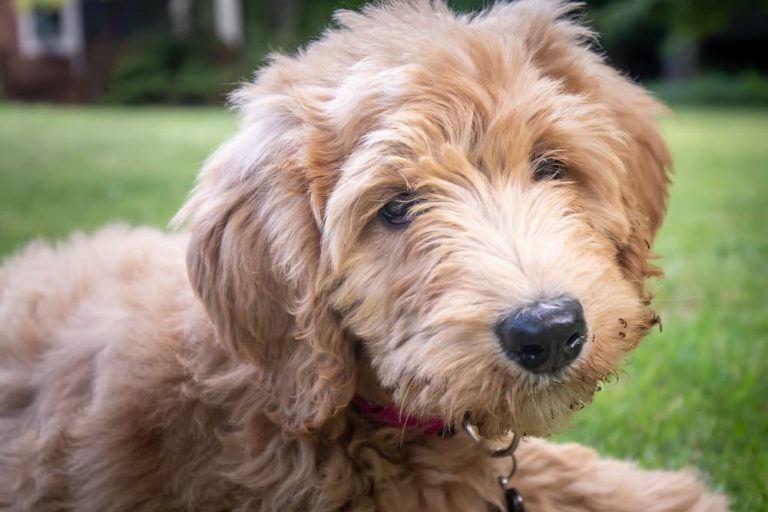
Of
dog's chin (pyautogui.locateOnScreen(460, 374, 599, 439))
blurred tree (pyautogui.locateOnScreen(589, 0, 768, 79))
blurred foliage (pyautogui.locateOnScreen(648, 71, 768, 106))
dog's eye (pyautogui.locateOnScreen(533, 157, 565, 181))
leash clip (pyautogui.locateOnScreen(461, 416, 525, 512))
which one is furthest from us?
blurred foliage (pyautogui.locateOnScreen(648, 71, 768, 106))

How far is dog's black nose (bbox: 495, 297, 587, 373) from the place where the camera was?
2.28 meters

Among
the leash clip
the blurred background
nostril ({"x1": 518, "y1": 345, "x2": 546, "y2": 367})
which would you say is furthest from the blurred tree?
nostril ({"x1": 518, "y1": 345, "x2": 546, "y2": 367})

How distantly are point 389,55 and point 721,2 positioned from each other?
7.78 meters

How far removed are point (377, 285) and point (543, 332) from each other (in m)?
0.61

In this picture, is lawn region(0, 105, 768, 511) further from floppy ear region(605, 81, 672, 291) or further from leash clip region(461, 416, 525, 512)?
leash clip region(461, 416, 525, 512)

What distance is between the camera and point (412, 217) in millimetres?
2729

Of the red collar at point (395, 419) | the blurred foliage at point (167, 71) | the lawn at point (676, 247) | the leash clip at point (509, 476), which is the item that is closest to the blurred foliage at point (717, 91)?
the lawn at point (676, 247)

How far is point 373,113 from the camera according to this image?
2.72 m

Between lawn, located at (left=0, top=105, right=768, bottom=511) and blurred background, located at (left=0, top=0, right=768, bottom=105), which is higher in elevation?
lawn, located at (left=0, top=105, right=768, bottom=511)

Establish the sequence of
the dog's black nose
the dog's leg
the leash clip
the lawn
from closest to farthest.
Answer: the dog's black nose < the leash clip < the dog's leg < the lawn

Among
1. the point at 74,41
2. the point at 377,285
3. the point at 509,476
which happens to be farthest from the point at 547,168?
the point at 74,41

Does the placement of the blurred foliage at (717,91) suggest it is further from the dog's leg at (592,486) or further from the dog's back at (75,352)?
the dog's back at (75,352)

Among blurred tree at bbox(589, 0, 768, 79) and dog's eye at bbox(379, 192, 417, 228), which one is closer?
dog's eye at bbox(379, 192, 417, 228)

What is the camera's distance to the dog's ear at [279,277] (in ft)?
8.87
